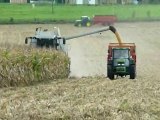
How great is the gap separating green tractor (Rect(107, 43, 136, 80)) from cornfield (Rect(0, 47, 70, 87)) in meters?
1.68

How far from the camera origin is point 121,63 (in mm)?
16266

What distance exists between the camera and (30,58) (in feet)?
50.3

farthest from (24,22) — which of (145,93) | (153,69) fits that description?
(145,93)

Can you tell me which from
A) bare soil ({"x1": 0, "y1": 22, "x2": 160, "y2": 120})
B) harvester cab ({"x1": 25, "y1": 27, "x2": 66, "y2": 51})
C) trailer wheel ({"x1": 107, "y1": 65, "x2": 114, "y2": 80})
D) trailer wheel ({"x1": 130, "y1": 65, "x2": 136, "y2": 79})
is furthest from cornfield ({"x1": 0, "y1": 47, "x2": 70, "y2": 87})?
trailer wheel ({"x1": 130, "y1": 65, "x2": 136, "y2": 79})

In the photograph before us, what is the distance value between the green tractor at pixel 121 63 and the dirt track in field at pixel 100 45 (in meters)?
1.26

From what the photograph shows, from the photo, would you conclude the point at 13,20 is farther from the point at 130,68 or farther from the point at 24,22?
the point at 130,68

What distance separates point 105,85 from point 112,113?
4.46 m

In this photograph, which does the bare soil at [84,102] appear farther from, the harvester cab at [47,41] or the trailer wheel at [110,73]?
the harvester cab at [47,41]

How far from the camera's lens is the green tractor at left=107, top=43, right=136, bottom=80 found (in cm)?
1622

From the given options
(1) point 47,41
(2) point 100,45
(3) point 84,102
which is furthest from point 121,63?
(2) point 100,45

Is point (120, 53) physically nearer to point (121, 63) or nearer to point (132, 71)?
point (121, 63)

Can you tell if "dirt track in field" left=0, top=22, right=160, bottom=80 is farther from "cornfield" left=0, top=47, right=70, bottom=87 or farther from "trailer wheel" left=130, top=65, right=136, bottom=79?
"cornfield" left=0, top=47, right=70, bottom=87

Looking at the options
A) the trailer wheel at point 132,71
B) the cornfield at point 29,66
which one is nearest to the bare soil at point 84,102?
the cornfield at point 29,66

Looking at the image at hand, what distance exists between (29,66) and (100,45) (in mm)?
18155
